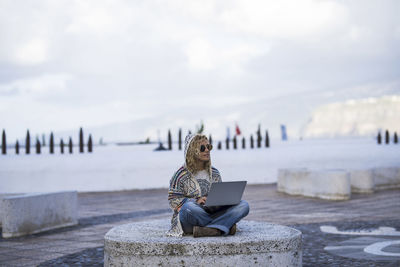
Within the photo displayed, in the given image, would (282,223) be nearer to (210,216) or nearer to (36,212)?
(36,212)

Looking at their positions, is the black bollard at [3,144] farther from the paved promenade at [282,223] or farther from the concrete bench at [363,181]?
the concrete bench at [363,181]

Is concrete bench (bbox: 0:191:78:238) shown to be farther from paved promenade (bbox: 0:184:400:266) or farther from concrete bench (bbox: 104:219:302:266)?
concrete bench (bbox: 104:219:302:266)

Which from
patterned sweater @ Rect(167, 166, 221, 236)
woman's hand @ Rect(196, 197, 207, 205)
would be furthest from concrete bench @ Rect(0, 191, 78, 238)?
woman's hand @ Rect(196, 197, 207, 205)

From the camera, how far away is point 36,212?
9.41 meters

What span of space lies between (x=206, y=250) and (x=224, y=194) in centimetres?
53

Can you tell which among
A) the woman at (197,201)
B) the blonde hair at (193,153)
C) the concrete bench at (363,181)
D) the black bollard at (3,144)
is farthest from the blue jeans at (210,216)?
the black bollard at (3,144)

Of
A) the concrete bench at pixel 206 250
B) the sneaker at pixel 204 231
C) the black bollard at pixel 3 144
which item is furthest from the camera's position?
the black bollard at pixel 3 144

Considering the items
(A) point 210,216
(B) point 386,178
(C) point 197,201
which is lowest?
(B) point 386,178

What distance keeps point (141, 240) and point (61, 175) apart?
518 inches

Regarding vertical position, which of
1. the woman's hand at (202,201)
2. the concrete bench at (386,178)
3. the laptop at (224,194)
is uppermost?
the laptop at (224,194)

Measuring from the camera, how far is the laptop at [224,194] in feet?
16.1

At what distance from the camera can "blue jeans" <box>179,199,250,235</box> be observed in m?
5.04

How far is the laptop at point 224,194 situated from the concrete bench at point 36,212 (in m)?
Answer: 5.08

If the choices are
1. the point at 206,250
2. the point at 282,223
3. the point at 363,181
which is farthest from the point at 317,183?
the point at 206,250
